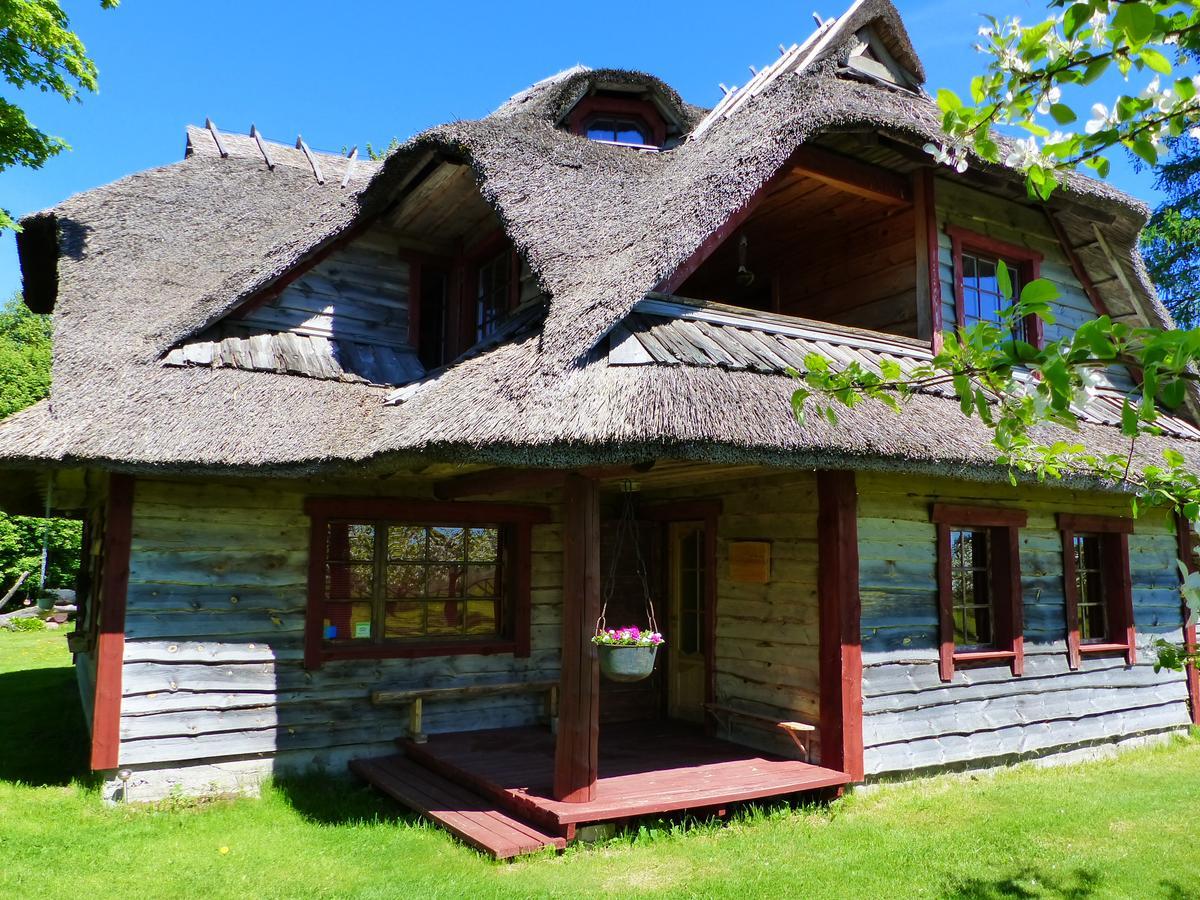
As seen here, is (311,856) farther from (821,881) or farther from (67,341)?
(67,341)

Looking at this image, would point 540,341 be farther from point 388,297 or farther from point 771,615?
point 388,297

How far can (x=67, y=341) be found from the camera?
24.6 feet

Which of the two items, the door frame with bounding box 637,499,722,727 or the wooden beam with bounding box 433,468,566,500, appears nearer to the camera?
the wooden beam with bounding box 433,468,566,500

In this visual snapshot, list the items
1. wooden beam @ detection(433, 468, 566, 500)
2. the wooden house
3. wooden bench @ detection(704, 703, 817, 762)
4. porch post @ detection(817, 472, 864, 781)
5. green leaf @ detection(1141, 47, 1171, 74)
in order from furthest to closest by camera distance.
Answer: wooden bench @ detection(704, 703, 817, 762), porch post @ detection(817, 472, 864, 781), wooden beam @ detection(433, 468, 566, 500), the wooden house, green leaf @ detection(1141, 47, 1171, 74)

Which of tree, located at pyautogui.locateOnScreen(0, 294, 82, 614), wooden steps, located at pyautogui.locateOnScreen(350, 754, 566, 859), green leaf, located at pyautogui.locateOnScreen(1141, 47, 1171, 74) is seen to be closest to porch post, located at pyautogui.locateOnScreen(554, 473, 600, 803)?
wooden steps, located at pyautogui.locateOnScreen(350, 754, 566, 859)

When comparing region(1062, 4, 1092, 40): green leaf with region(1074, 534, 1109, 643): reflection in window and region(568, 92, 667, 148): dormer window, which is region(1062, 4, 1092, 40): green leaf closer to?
region(1074, 534, 1109, 643): reflection in window

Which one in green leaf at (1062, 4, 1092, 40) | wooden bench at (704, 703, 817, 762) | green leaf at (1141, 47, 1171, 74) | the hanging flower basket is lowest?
wooden bench at (704, 703, 817, 762)

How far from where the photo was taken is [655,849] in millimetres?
5500

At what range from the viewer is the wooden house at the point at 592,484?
235 inches

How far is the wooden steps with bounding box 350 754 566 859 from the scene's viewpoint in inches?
209

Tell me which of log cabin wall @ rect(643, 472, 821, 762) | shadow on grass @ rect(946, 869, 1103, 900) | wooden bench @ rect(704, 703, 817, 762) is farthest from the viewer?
log cabin wall @ rect(643, 472, 821, 762)

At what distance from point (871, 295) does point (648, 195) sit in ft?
8.53

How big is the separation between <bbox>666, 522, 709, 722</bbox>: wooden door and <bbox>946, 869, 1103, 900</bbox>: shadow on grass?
3.58 meters

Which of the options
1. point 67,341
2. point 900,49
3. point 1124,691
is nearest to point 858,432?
point 1124,691
